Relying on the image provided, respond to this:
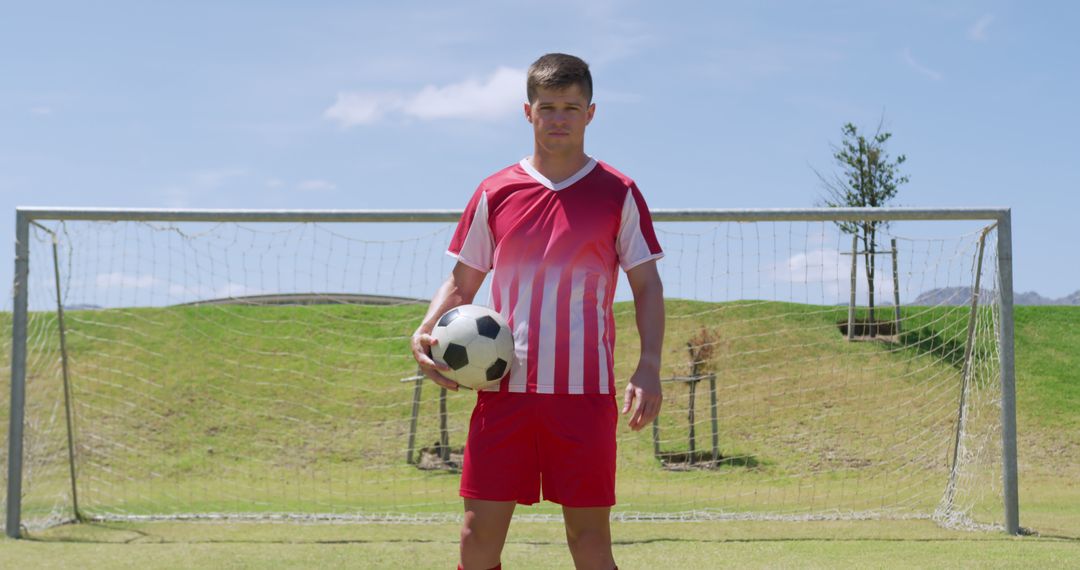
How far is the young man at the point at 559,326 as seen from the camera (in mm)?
2758

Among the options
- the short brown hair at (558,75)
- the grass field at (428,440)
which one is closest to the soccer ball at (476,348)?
the short brown hair at (558,75)

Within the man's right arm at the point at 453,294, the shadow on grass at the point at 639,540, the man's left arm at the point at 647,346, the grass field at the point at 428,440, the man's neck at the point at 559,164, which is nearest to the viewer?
the man's left arm at the point at 647,346

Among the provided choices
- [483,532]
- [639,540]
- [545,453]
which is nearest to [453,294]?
[545,453]

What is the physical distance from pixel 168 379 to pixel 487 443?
12279mm

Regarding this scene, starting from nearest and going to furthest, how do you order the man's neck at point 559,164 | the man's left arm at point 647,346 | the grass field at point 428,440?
the man's left arm at point 647,346 < the man's neck at point 559,164 < the grass field at point 428,440

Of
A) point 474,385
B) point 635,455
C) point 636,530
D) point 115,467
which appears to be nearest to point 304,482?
point 115,467

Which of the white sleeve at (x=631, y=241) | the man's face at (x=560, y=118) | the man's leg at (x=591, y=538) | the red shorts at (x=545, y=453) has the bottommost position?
the man's leg at (x=591, y=538)

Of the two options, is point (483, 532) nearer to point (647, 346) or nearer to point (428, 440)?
point (647, 346)

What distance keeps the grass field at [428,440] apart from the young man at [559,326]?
9.41 ft

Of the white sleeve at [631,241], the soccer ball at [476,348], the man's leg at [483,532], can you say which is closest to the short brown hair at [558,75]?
the white sleeve at [631,241]

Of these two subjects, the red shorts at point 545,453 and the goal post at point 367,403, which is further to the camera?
the goal post at point 367,403

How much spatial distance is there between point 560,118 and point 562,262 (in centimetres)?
42

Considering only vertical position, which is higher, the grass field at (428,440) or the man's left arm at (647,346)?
the man's left arm at (647,346)

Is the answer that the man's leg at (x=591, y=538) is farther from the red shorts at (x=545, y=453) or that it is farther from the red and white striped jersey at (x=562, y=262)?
the red and white striped jersey at (x=562, y=262)
